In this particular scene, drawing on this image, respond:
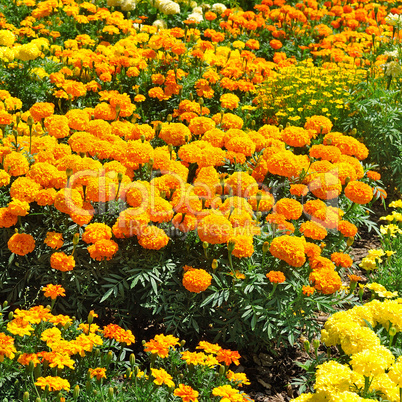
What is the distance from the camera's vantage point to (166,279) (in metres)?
3.29

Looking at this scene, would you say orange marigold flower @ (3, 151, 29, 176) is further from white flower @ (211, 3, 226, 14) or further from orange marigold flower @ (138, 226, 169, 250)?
white flower @ (211, 3, 226, 14)

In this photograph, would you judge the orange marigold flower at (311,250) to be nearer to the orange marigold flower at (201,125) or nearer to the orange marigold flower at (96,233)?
the orange marigold flower at (96,233)

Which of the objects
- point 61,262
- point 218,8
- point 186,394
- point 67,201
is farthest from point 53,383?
point 218,8

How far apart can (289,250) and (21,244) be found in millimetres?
1532

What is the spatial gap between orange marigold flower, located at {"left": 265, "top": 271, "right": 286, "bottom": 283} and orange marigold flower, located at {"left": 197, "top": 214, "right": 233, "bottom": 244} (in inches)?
12.6

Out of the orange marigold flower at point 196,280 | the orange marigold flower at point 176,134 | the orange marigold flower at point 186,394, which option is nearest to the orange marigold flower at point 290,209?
the orange marigold flower at point 196,280

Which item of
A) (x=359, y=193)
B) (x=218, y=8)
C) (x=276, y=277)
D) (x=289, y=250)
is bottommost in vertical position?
(x=276, y=277)

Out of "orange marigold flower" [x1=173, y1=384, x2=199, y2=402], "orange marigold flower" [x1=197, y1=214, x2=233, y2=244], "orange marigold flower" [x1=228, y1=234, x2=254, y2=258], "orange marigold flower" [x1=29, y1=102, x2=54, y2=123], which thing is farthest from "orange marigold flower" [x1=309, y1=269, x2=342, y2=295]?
"orange marigold flower" [x1=29, y1=102, x2=54, y2=123]

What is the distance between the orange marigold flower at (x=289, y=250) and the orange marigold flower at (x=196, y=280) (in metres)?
0.41

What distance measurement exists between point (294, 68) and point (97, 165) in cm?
297

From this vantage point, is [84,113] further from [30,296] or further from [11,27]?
[11,27]

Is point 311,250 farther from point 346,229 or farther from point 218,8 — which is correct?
point 218,8

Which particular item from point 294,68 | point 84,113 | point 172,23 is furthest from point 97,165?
point 172,23

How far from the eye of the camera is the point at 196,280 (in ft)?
9.80
